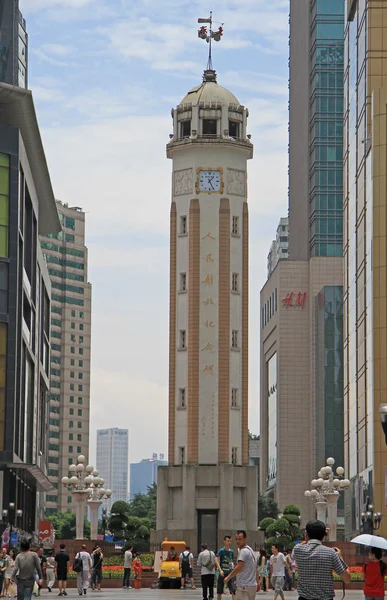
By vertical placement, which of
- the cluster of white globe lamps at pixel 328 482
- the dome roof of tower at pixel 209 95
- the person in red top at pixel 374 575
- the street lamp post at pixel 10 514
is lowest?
the person in red top at pixel 374 575

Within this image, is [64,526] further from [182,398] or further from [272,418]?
[182,398]

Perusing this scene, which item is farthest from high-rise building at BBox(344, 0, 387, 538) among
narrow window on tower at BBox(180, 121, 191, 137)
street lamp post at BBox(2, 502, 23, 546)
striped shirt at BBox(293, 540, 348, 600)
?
striped shirt at BBox(293, 540, 348, 600)

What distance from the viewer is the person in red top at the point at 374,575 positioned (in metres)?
21.5

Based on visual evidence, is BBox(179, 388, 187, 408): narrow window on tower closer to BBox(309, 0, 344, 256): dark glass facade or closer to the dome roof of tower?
the dome roof of tower

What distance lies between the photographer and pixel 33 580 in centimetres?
2547

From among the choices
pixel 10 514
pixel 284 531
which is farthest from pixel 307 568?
pixel 284 531

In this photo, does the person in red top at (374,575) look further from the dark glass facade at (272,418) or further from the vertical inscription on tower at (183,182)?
the dark glass facade at (272,418)

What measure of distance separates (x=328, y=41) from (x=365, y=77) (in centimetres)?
6192

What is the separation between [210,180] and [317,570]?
7519cm

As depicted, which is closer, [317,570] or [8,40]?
[317,570]

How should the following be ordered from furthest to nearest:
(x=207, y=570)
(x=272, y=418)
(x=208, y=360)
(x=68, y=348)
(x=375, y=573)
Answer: (x=68, y=348), (x=272, y=418), (x=208, y=360), (x=207, y=570), (x=375, y=573)

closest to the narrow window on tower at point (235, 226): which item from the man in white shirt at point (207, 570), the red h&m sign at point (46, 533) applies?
the red h&m sign at point (46, 533)

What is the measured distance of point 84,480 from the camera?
3063 inches

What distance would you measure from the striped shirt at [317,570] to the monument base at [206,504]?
2798 inches
